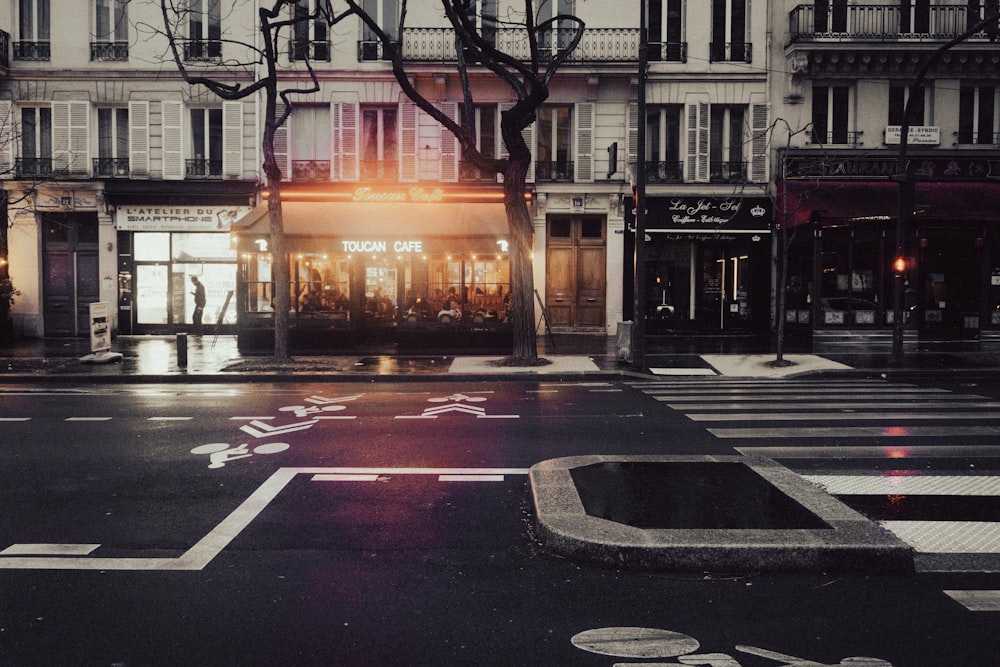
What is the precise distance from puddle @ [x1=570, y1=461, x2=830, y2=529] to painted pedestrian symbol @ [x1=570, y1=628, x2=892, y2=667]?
1.44 m

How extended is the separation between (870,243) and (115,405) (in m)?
21.1

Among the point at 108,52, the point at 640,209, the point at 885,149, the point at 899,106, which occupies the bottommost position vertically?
the point at 640,209

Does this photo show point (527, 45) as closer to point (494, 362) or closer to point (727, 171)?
point (727, 171)

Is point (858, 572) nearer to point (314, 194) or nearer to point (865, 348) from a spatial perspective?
point (865, 348)

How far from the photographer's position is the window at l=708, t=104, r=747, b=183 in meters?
24.8

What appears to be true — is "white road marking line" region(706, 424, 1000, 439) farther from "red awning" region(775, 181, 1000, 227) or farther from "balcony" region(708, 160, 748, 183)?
"balcony" region(708, 160, 748, 183)

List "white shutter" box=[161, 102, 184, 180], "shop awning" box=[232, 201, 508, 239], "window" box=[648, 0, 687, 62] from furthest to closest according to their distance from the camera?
"window" box=[648, 0, 687, 62] < "white shutter" box=[161, 102, 184, 180] < "shop awning" box=[232, 201, 508, 239]

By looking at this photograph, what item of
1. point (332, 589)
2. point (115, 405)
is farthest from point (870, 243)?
point (332, 589)

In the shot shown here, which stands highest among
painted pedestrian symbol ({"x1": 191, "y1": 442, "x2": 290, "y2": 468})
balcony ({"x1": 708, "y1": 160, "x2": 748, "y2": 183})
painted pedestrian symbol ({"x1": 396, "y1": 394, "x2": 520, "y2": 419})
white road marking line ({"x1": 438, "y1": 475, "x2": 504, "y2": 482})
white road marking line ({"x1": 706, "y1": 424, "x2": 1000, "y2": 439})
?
balcony ({"x1": 708, "y1": 160, "x2": 748, "y2": 183})

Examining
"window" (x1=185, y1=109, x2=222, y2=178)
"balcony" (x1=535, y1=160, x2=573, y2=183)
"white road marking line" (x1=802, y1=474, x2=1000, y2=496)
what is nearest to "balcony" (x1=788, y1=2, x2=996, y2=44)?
"balcony" (x1=535, y1=160, x2=573, y2=183)

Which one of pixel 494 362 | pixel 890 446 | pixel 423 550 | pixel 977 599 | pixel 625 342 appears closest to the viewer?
pixel 977 599

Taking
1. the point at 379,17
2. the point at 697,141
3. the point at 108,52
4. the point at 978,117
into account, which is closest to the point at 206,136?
the point at 108,52

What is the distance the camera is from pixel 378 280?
21750 mm

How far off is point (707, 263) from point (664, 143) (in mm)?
4051
